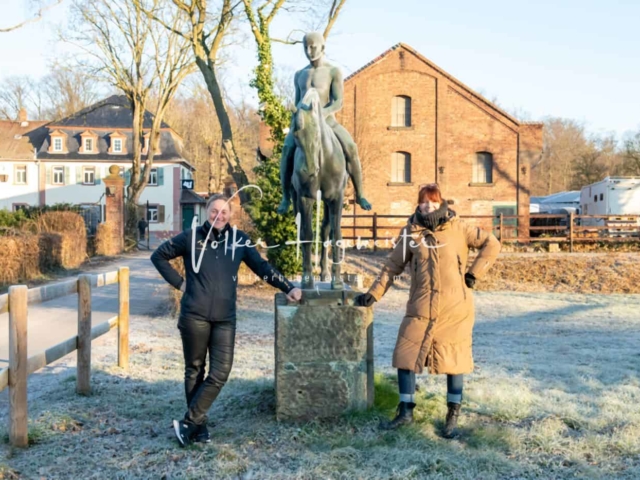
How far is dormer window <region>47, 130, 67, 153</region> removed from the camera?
45.7 metres

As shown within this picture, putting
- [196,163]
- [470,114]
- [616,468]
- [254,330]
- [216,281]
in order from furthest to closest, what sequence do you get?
[196,163], [470,114], [254,330], [216,281], [616,468]

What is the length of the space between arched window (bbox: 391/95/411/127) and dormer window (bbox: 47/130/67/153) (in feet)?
90.1

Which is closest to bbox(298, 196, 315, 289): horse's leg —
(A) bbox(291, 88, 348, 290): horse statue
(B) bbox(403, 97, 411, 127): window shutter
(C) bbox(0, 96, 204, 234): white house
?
(A) bbox(291, 88, 348, 290): horse statue

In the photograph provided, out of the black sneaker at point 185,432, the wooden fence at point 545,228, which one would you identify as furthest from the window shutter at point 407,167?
the black sneaker at point 185,432

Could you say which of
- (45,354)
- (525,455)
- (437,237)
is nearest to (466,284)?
(437,237)

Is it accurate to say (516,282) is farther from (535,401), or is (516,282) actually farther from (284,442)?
(284,442)

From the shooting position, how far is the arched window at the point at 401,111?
28.9 meters

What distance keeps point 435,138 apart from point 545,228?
25.3 ft

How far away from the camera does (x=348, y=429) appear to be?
4789mm

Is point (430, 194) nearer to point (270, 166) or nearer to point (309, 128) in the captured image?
point (309, 128)

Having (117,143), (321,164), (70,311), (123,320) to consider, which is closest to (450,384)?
(321,164)

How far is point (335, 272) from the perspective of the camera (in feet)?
17.8

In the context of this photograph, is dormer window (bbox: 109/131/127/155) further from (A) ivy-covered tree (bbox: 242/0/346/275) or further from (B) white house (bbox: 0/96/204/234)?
(A) ivy-covered tree (bbox: 242/0/346/275)

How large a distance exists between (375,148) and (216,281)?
24844 millimetres
